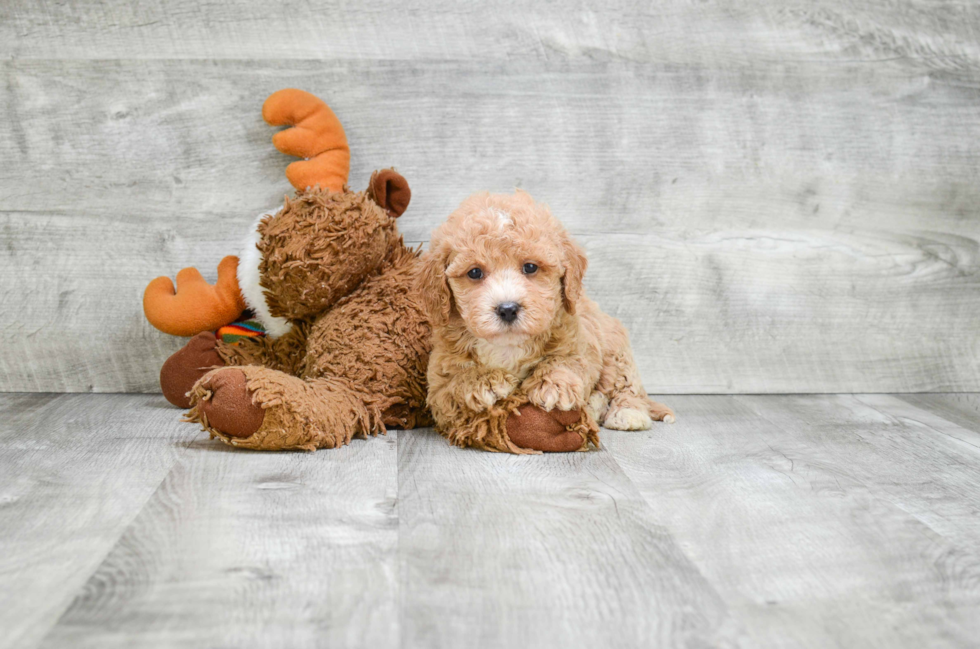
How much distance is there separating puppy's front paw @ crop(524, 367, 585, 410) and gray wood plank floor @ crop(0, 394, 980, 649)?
0.11m

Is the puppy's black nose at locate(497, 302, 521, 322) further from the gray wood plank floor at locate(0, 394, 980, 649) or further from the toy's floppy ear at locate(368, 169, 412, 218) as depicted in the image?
the toy's floppy ear at locate(368, 169, 412, 218)

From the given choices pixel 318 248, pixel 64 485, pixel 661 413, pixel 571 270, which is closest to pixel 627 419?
pixel 661 413

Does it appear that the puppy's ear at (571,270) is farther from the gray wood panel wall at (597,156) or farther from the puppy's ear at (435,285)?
the gray wood panel wall at (597,156)

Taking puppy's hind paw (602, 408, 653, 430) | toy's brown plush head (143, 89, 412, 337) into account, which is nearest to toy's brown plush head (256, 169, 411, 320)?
toy's brown plush head (143, 89, 412, 337)

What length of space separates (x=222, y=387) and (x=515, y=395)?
1.82ft

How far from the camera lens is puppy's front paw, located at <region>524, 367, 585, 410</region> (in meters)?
1.56

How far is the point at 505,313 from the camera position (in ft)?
4.81

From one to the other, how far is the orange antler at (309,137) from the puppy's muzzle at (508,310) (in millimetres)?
668

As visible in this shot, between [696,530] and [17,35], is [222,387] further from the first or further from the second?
[17,35]

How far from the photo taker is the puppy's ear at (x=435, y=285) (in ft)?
5.12

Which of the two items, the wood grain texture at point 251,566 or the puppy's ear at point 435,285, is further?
the puppy's ear at point 435,285

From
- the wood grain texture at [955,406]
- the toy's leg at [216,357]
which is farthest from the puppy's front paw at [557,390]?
the wood grain texture at [955,406]

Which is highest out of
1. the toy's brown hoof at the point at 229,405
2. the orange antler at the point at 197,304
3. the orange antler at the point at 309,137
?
the orange antler at the point at 309,137

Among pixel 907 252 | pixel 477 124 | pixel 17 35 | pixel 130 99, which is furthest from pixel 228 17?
pixel 907 252
